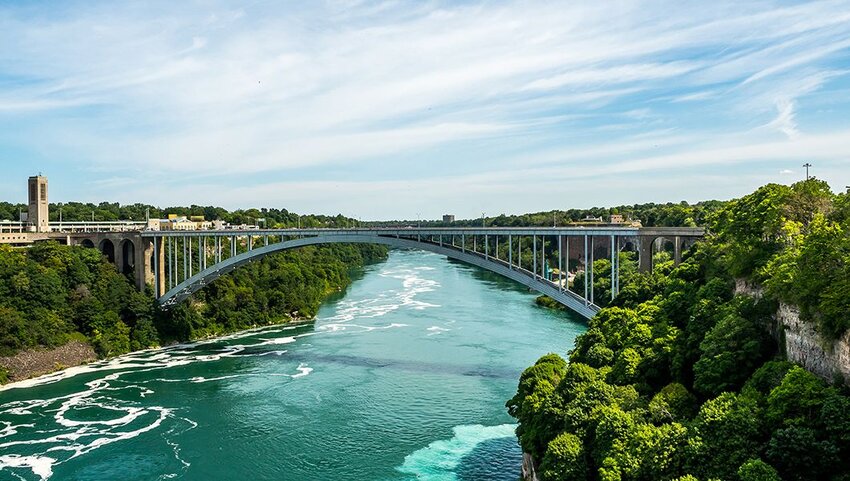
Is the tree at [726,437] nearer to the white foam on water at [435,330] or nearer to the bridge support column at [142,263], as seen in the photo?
the white foam on water at [435,330]

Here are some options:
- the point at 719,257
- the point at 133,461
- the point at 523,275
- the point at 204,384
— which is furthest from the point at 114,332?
the point at 719,257

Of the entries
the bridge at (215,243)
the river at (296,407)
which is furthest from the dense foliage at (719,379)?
the bridge at (215,243)

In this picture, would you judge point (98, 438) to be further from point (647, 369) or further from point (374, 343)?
point (647, 369)

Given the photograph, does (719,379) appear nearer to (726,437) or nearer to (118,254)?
(726,437)

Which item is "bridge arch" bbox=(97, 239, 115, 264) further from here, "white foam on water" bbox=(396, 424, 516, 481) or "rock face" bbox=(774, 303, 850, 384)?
"rock face" bbox=(774, 303, 850, 384)

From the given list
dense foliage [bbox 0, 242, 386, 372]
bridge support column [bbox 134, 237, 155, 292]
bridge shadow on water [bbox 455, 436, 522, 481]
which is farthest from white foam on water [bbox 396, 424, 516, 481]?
bridge support column [bbox 134, 237, 155, 292]
